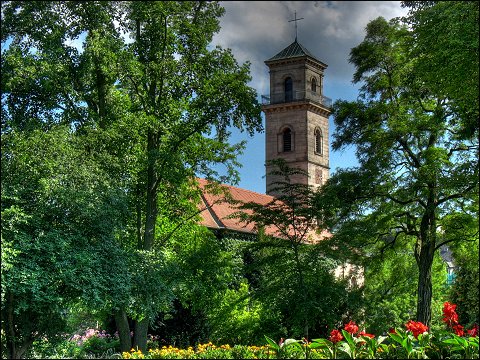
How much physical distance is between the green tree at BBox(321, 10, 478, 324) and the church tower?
3847 cm

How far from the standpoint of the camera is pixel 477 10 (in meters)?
14.4

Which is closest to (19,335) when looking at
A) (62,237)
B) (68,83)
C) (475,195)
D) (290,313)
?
(62,237)

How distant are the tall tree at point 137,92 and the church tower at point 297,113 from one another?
139 feet

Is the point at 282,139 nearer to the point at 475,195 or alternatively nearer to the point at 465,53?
the point at 475,195

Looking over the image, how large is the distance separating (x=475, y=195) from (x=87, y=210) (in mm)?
12114

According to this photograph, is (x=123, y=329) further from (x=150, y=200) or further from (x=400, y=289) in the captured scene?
(x=400, y=289)

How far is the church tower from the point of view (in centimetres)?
6425

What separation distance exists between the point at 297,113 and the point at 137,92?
45369mm

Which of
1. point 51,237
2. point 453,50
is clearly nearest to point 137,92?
point 51,237

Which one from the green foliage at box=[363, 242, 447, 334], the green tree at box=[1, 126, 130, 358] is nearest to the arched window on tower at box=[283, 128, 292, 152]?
the green foliage at box=[363, 242, 447, 334]

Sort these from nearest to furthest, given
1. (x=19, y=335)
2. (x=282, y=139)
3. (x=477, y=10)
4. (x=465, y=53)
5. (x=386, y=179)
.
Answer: (x=477, y=10), (x=465, y=53), (x=19, y=335), (x=386, y=179), (x=282, y=139)

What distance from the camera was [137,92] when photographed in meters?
20.5

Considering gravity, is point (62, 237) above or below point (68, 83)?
below

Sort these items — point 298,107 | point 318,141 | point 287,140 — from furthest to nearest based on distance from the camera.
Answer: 1. point 318,141
2. point 287,140
3. point 298,107
